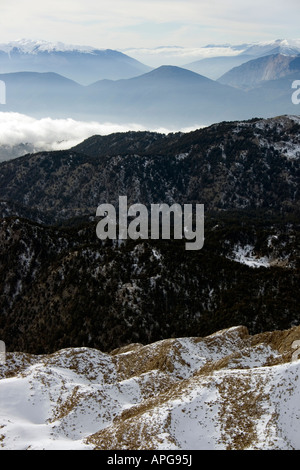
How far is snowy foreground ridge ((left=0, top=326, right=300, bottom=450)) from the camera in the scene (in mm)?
38125

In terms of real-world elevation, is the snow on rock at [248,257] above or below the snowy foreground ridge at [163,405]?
above

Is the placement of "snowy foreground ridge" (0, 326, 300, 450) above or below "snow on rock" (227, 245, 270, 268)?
below

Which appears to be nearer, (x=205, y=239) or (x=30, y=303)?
(x=30, y=303)

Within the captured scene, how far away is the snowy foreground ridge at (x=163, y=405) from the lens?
38.1 metres

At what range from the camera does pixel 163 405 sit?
138ft

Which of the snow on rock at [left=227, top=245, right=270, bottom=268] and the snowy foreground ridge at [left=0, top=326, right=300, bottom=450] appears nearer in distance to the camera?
the snowy foreground ridge at [left=0, top=326, right=300, bottom=450]

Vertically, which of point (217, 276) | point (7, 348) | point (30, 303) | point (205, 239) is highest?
point (205, 239)

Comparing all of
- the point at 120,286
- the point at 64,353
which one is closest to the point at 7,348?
the point at 120,286

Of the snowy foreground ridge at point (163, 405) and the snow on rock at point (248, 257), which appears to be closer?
the snowy foreground ridge at point (163, 405)

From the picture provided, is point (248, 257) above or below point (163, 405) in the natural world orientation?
above

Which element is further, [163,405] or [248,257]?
[248,257]

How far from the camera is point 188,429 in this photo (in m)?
38.8
